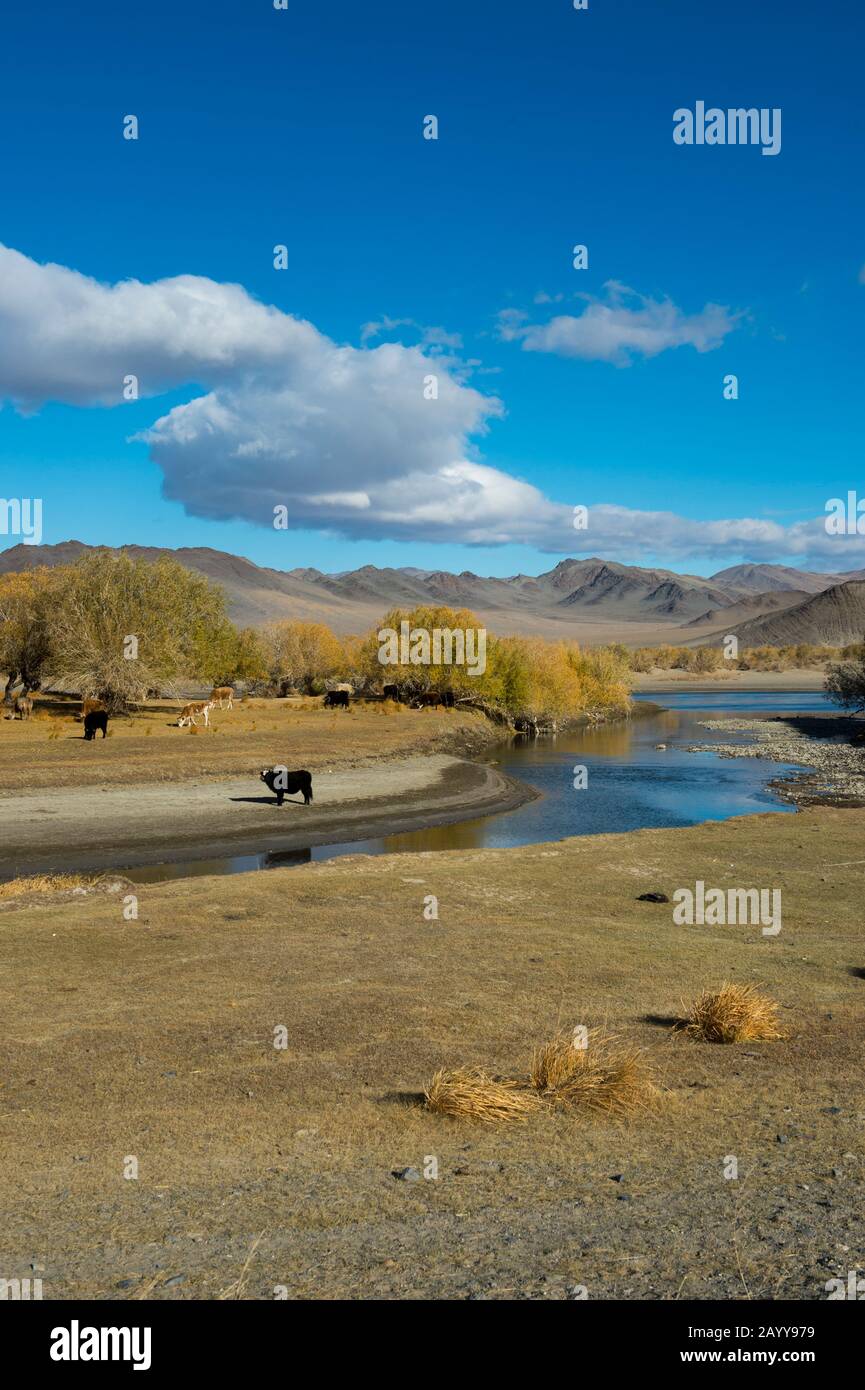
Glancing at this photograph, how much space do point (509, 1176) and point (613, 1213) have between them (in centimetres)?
93

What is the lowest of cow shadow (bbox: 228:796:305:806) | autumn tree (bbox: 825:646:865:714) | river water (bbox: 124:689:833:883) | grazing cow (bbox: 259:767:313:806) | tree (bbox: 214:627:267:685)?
river water (bbox: 124:689:833:883)

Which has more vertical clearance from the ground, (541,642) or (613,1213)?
(541,642)

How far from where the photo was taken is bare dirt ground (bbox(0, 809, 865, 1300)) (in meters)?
5.52

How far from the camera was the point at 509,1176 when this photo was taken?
22.3 ft

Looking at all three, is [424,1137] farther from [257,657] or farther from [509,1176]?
[257,657]

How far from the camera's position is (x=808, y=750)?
61219mm

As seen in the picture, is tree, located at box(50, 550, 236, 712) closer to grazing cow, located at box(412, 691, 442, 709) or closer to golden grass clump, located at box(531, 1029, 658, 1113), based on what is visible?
grazing cow, located at box(412, 691, 442, 709)

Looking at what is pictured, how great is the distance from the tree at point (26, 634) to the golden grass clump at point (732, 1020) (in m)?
57.0

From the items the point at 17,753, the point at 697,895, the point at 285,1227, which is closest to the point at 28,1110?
the point at 285,1227

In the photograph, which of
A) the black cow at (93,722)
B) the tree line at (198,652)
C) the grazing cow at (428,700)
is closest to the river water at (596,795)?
the tree line at (198,652)

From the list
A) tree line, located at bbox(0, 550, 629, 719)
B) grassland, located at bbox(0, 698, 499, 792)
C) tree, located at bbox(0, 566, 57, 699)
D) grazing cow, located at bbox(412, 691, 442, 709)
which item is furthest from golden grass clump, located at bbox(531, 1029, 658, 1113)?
grazing cow, located at bbox(412, 691, 442, 709)

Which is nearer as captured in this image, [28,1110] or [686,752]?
[28,1110]

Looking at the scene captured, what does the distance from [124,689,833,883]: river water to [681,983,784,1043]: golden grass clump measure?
1824 centimetres

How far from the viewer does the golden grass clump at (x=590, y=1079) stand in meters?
8.09
